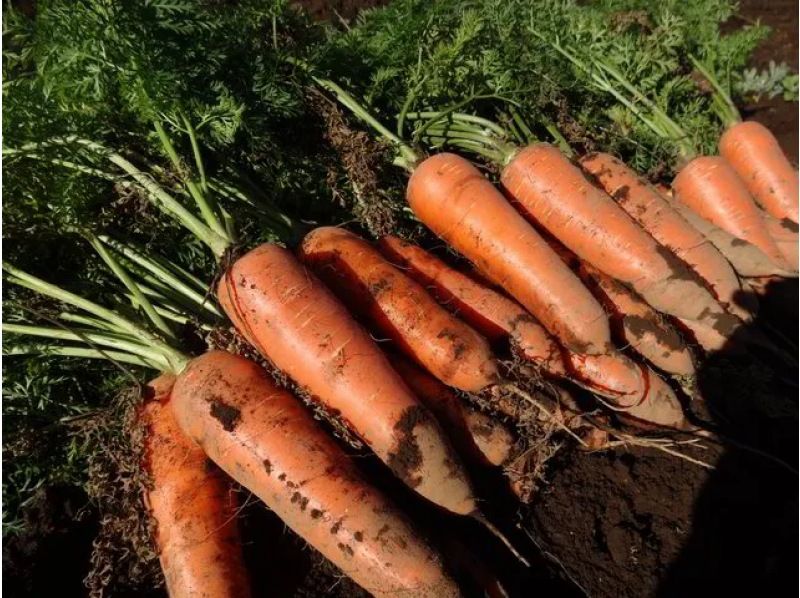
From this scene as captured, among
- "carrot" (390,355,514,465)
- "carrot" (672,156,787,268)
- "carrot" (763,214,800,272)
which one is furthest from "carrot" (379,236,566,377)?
"carrot" (763,214,800,272)

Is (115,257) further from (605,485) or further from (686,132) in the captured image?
(686,132)

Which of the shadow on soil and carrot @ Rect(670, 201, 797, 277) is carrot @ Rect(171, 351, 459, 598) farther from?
carrot @ Rect(670, 201, 797, 277)

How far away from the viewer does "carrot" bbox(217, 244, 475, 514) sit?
230cm

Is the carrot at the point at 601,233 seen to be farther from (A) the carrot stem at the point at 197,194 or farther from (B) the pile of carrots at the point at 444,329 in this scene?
(A) the carrot stem at the point at 197,194

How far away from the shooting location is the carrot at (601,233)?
297 centimetres

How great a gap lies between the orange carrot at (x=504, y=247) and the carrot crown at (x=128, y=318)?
136cm

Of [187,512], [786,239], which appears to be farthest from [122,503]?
[786,239]

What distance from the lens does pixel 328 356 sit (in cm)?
240

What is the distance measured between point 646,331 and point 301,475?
198 cm

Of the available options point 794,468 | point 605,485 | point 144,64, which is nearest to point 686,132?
point 794,468

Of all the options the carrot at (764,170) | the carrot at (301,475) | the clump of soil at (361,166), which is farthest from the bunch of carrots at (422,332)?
the carrot at (764,170)

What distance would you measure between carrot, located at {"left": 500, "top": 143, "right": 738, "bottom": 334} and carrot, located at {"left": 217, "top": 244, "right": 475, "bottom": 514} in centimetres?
141

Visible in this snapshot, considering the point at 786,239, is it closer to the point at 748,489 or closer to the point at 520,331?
the point at 748,489

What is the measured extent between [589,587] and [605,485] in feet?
1.60
